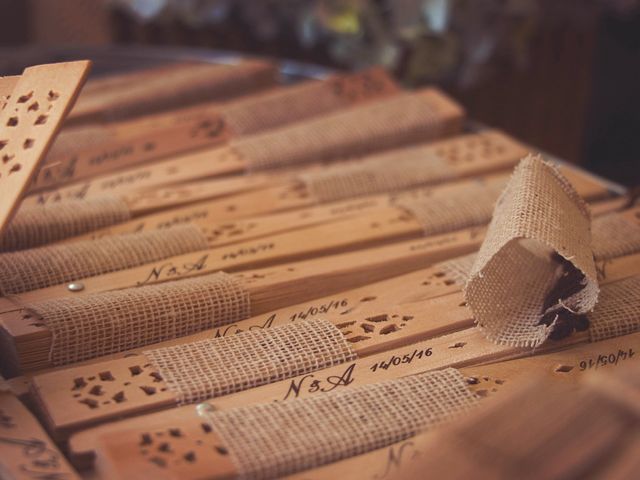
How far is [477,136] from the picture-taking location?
1387mm

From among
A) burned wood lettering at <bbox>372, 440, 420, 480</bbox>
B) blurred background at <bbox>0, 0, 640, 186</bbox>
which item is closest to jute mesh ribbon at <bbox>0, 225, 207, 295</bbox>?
burned wood lettering at <bbox>372, 440, 420, 480</bbox>

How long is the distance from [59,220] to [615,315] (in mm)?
600

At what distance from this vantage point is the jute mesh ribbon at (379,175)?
1223mm

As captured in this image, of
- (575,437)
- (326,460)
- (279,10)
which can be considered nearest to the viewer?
(575,437)

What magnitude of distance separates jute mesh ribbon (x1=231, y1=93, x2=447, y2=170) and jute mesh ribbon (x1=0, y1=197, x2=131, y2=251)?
216 millimetres

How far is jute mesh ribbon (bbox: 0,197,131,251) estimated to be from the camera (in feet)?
3.55

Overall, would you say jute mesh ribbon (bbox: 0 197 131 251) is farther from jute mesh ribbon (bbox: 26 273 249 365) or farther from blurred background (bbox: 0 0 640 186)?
blurred background (bbox: 0 0 640 186)

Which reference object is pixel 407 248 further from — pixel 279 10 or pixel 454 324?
pixel 279 10

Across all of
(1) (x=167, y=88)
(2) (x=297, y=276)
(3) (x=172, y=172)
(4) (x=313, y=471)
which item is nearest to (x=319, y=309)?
(2) (x=297, y=276)

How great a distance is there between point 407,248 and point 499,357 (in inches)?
8.7

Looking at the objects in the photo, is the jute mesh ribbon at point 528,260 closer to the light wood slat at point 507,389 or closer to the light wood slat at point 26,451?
the light wood slat at point 507,389

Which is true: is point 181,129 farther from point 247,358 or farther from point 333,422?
point 333,422

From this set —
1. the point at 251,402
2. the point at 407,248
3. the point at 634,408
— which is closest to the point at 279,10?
the point at 407,248

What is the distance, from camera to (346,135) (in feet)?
4.43
